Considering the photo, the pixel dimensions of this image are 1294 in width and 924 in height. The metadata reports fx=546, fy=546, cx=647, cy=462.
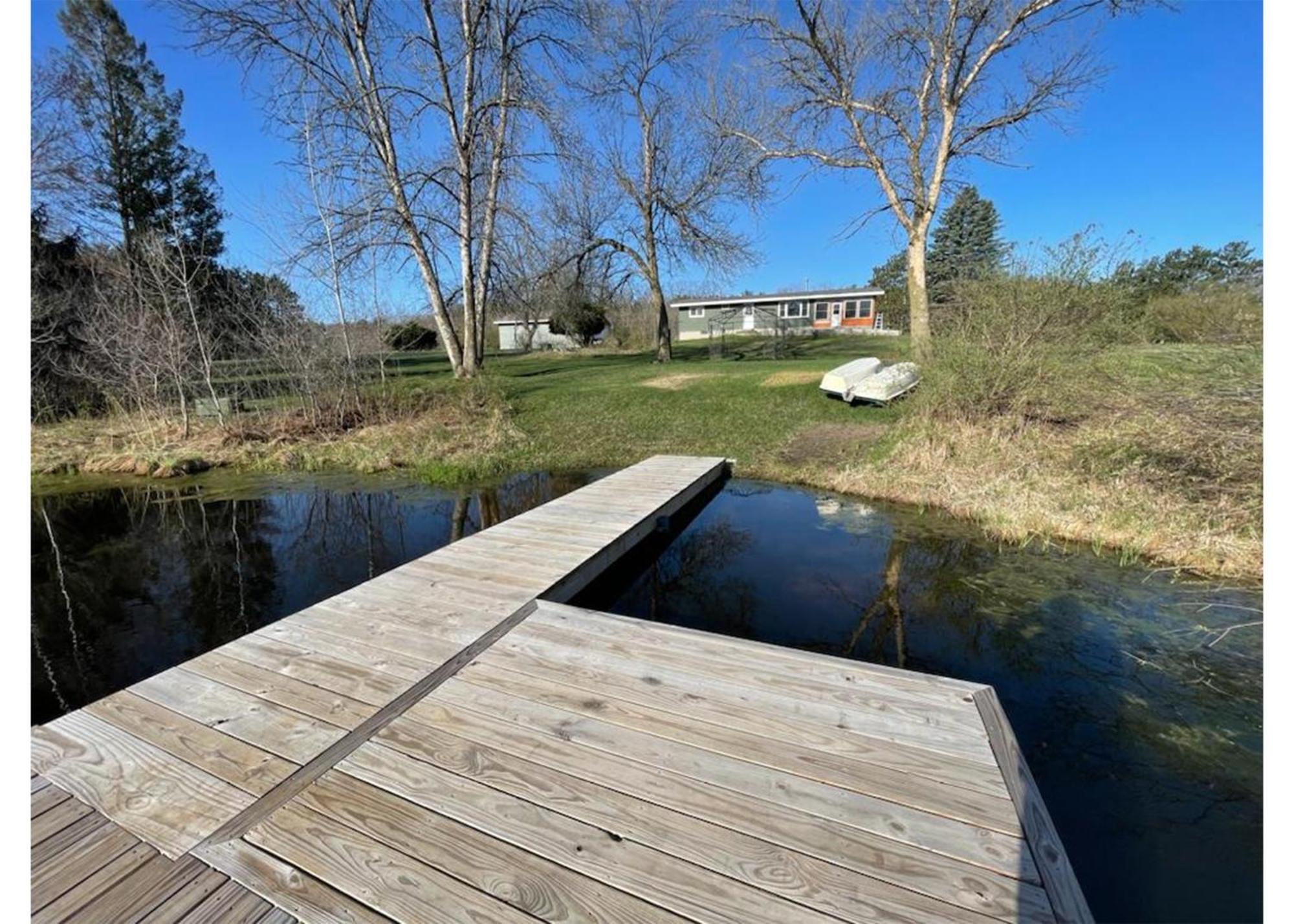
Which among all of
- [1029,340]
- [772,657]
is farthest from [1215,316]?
[772,657]

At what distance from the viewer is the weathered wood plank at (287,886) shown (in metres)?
1.39

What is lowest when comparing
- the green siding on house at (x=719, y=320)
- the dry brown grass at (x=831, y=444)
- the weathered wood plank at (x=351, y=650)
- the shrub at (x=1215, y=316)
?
the weathered wood plank at (x=351, y=650)

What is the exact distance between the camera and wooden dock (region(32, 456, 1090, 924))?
56.0 inches

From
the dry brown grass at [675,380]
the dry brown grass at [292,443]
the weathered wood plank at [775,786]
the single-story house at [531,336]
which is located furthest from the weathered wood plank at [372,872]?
the single-story house at [531,336]

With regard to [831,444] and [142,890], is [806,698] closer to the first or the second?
[142,890]

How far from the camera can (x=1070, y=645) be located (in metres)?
3.43

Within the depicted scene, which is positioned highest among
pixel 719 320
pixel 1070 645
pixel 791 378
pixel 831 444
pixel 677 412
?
pixel 719 320

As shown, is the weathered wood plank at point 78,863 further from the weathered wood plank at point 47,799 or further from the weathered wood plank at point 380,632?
the weathered wood plank at point 380,632

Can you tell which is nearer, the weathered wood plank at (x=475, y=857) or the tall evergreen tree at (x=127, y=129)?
the weathered wood plank at (x=475, y=857)

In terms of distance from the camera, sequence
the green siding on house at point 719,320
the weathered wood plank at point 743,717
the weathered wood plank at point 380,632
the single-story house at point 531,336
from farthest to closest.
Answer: the green siding on house at point 719,320, the single-story house at point 531,336, the weathered wood plank at point 380,632, the weathered wood plank at point 743,717

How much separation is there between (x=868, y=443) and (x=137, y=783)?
27.2ft

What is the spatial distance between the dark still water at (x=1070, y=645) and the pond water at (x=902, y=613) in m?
0.01

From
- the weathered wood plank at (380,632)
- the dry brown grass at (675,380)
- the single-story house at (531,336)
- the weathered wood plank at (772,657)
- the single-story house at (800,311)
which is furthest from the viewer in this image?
the single-story house at (800,311)

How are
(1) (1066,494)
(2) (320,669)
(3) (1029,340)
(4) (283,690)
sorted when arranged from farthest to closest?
(3) (1029,340)
(1) (1066,494)
(2) (320,669)
(4) (283,690)
